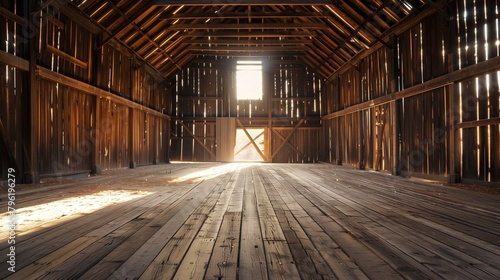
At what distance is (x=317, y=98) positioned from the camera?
22.2 m

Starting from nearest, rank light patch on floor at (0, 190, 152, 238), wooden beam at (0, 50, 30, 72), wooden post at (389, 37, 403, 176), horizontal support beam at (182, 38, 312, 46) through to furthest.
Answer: light patch on floor at (0, 190, 152, 238), wooden beam at (0, 50, 30, 72), wooden post at (389, 37, 403, 176), horizontal support beam at (182, 38, 312, 46)

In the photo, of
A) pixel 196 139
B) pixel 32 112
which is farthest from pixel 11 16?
pixel 196 139

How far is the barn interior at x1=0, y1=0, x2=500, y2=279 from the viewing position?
277cm

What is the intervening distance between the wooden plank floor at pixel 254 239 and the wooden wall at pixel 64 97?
10.2 ft

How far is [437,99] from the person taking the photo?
9.59 m

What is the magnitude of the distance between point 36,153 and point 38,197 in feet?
9.84

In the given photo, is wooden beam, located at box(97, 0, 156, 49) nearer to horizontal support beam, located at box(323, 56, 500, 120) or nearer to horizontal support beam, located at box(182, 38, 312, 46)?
horizontal support beam, located at box(182, 38, 312, 46)

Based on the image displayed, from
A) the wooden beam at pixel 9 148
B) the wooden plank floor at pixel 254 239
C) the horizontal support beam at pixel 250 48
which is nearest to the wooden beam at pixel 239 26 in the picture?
the horizontal support beam at pixel 250 48

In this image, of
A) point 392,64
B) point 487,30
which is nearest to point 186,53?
point 392,64

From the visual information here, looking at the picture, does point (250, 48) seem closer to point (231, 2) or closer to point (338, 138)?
point (338, 138)

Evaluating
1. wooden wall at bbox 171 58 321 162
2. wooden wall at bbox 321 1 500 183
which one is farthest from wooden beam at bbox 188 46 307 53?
wooden wall at bbox 321 1 500 183

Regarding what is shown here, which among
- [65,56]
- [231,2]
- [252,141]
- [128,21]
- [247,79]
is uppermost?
[231,2]

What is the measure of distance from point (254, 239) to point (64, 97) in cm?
870

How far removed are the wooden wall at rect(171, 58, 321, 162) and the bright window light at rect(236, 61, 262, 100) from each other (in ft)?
0.83
